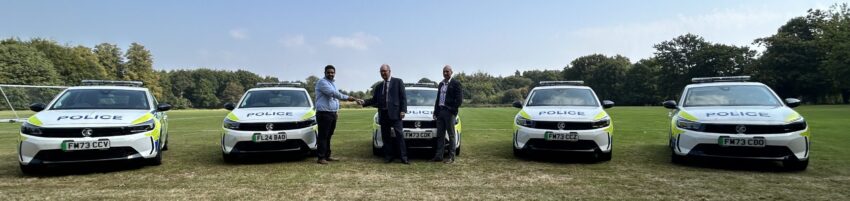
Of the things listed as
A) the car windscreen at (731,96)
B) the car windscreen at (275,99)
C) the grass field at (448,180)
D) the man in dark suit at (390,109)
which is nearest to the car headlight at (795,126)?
the grass field at (448,180)

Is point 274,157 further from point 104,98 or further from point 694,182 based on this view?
point 694,182

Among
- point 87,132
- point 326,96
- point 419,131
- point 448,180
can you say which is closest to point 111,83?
point 87,132

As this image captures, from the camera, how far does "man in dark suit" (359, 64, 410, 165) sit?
753 centimetres

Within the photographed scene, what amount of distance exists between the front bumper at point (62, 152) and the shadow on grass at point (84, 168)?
12 cm

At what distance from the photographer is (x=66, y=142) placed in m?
6.17

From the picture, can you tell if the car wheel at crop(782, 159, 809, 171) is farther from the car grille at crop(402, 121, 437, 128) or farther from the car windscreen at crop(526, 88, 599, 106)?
the car grille at crop(402, 121, 437, 128)

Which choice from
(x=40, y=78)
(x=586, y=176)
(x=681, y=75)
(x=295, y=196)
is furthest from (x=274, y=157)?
(x=681, y=75)

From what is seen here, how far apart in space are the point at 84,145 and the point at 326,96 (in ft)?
10.9

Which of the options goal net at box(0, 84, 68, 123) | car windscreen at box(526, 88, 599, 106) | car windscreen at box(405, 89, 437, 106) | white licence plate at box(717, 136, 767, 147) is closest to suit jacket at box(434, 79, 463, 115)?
car windscreen at box(405, 89, 437, 106)

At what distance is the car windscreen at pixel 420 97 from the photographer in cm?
928

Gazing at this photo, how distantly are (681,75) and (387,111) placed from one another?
73085mm

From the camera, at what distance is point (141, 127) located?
22.4ft

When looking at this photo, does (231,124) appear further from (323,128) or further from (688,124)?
(688,124)

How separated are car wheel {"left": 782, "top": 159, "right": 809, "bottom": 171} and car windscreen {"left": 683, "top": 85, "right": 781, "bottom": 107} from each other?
1037 mm
